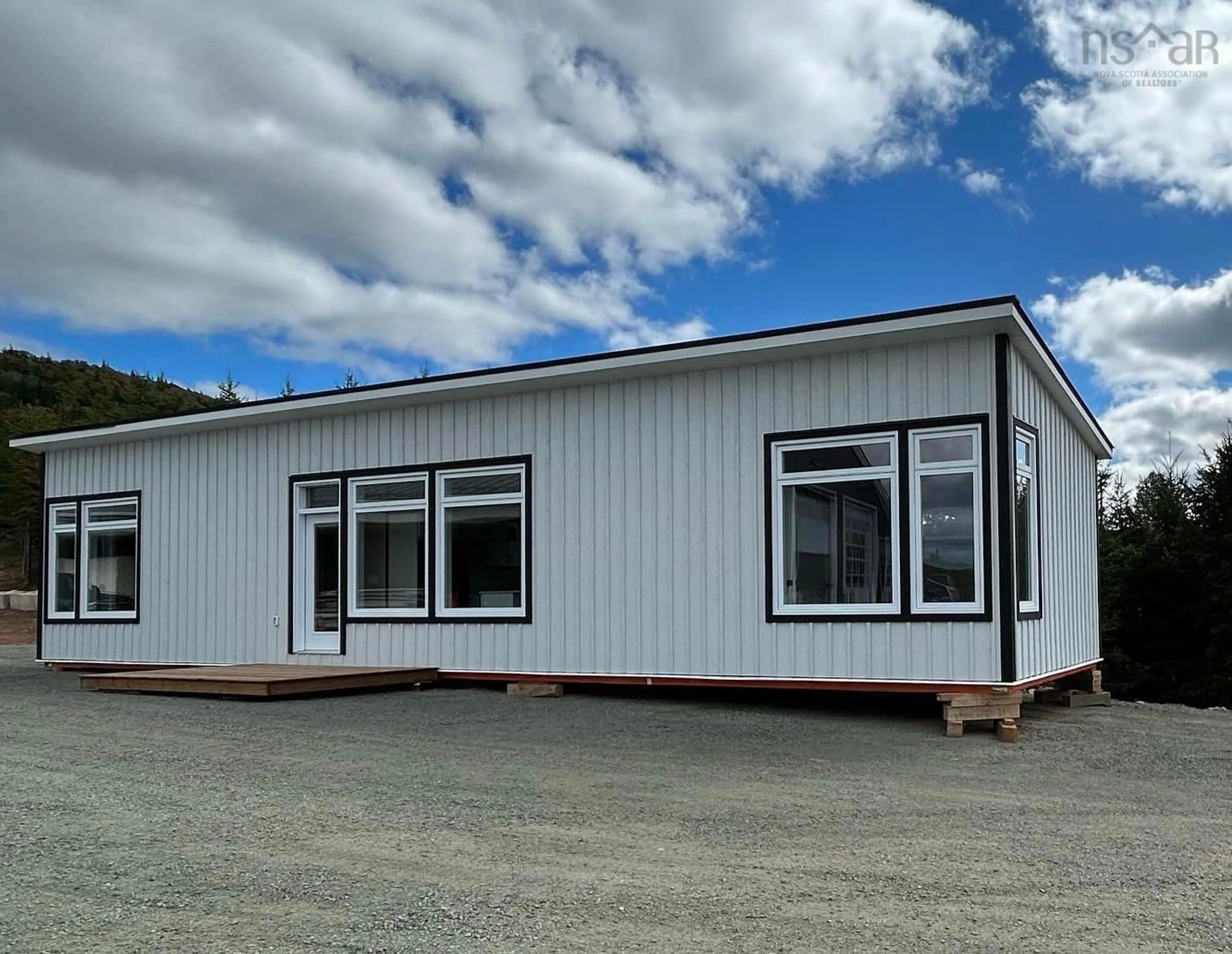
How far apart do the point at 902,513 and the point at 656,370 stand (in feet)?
8.05

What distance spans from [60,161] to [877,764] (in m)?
14.0

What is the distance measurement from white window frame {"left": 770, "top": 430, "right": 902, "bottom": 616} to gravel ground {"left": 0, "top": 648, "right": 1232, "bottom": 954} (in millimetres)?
887

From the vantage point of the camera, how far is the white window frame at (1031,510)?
860cm

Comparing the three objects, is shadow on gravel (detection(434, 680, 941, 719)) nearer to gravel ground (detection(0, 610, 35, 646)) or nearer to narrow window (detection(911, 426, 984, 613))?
narrow window (detection(911, 426, 984, 613))

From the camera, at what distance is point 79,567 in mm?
13797

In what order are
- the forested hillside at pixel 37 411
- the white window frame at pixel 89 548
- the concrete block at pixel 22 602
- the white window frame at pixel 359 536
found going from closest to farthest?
the white window frame at pixel 359 536 < the white window frame at pixel 89 548 < the concrete block at pixel 22 602 < the forested hillside at pixel 37 411

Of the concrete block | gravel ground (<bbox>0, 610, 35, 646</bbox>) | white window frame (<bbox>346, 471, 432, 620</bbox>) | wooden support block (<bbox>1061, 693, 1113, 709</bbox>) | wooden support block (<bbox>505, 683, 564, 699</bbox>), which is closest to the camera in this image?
wooden support block (<bbox>505, 683, 564, 699</bbox>)

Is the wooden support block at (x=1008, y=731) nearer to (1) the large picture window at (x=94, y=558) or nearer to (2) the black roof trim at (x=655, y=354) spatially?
(2) the black roof trim at (x=655, y=354)

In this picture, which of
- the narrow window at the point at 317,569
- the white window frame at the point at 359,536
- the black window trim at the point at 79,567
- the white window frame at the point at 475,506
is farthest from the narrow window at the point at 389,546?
the black window trim at the point at 79,567

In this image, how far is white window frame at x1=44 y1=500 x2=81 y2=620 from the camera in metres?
13.8

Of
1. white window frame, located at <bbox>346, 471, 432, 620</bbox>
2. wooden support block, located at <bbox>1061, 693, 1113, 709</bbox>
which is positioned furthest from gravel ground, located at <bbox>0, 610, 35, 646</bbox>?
wooden support block, located at <bbox>1061, 693, 1113, 709</bbox>

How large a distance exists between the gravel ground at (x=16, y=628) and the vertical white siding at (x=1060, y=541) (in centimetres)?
1792

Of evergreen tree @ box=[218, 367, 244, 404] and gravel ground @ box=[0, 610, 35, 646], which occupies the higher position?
evergreen tree @ box=[218, 367, 244, 404]

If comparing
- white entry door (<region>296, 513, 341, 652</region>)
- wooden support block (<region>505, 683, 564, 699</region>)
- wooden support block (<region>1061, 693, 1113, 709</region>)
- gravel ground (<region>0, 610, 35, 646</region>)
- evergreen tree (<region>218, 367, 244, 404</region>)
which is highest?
evergreen tree (<region>218, 367, 244, 404</region>)
